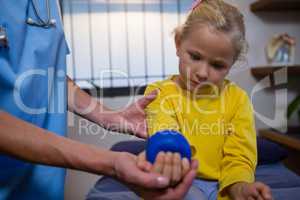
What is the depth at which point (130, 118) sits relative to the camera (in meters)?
0.90

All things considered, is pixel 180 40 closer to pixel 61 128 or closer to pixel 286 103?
pixel 61 128

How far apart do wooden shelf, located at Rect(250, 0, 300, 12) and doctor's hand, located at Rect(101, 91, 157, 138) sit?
1.23 metres

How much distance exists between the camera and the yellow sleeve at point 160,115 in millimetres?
907

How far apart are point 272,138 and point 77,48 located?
3.96 ft

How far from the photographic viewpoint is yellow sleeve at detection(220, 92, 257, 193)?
0.89m

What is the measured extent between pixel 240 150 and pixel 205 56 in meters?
0.28

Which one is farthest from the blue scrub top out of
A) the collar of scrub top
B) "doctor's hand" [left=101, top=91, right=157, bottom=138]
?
"doctor's hand" [left=101, top=91, right=157, bottom=138]

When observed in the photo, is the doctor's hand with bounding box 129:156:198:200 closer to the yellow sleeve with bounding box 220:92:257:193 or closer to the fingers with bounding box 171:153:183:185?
the fingers with bounding box 171:153:183:185

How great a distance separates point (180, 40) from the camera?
1.03 meters

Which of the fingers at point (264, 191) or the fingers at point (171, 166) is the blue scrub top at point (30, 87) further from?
the fingers at point (264, 191)

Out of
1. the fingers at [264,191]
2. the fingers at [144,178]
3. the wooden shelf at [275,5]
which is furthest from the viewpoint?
the wooden shelf at [275,5]

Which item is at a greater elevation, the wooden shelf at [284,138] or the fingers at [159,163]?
the fingers at [159,163]

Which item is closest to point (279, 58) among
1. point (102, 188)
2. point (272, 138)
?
point (272, 138)

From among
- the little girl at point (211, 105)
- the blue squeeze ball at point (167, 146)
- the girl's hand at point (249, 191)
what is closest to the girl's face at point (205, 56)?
the little girl at point (211, 105)
